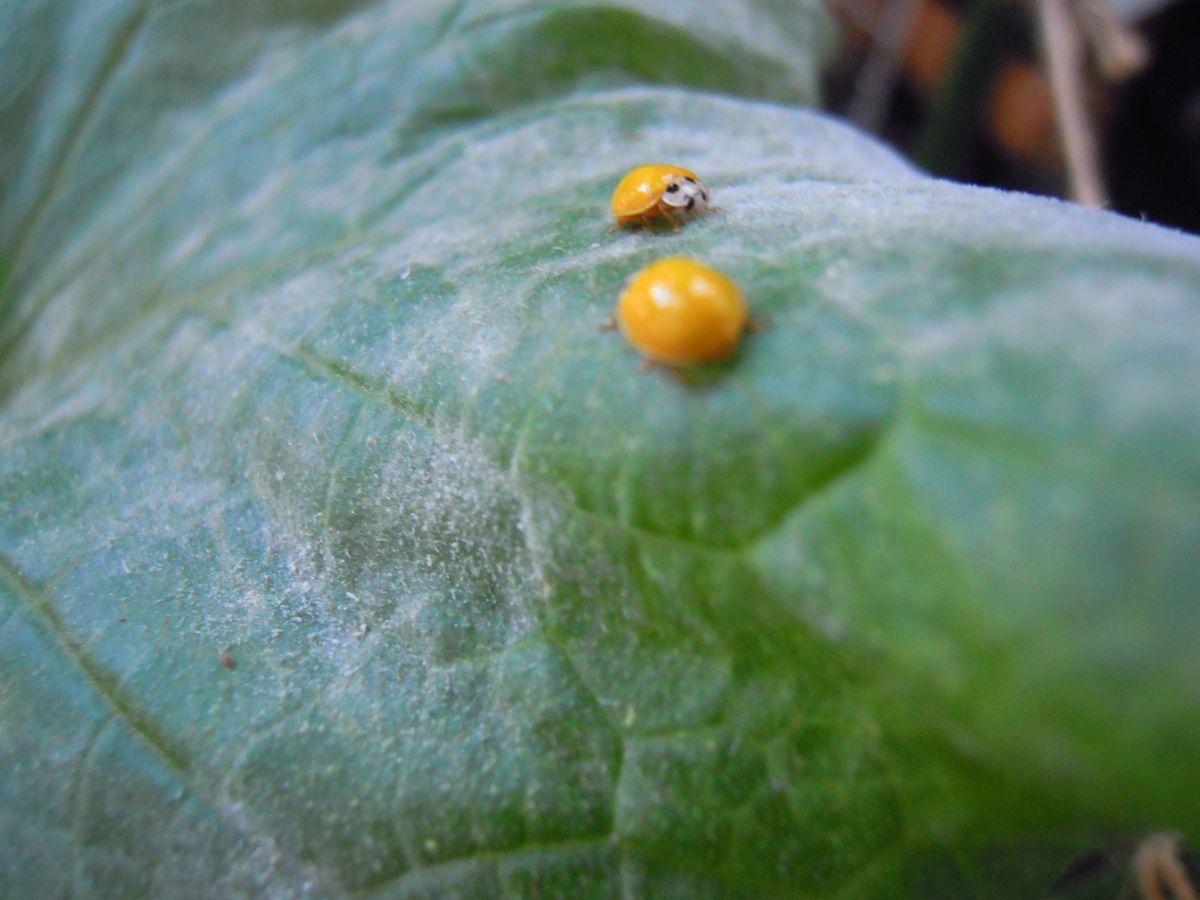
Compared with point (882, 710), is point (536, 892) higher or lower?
lower

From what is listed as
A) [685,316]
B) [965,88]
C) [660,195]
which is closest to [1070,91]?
[965,88]

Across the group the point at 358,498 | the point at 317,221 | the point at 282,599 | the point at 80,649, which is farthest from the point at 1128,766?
the point at 317,221

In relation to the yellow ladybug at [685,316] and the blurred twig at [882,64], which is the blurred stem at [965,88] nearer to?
the blurred twig at [882,64]

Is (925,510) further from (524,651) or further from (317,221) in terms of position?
(317,221)

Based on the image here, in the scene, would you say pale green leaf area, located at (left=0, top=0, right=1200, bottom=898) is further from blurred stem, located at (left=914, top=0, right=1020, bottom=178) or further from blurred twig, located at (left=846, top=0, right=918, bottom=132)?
blurred twig, located at (left=846, top=0, right=918, bottom=132)

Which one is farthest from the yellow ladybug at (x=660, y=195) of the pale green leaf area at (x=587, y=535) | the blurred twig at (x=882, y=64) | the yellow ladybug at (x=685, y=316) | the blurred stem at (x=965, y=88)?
the blurred twig at (x=882, y=64)
